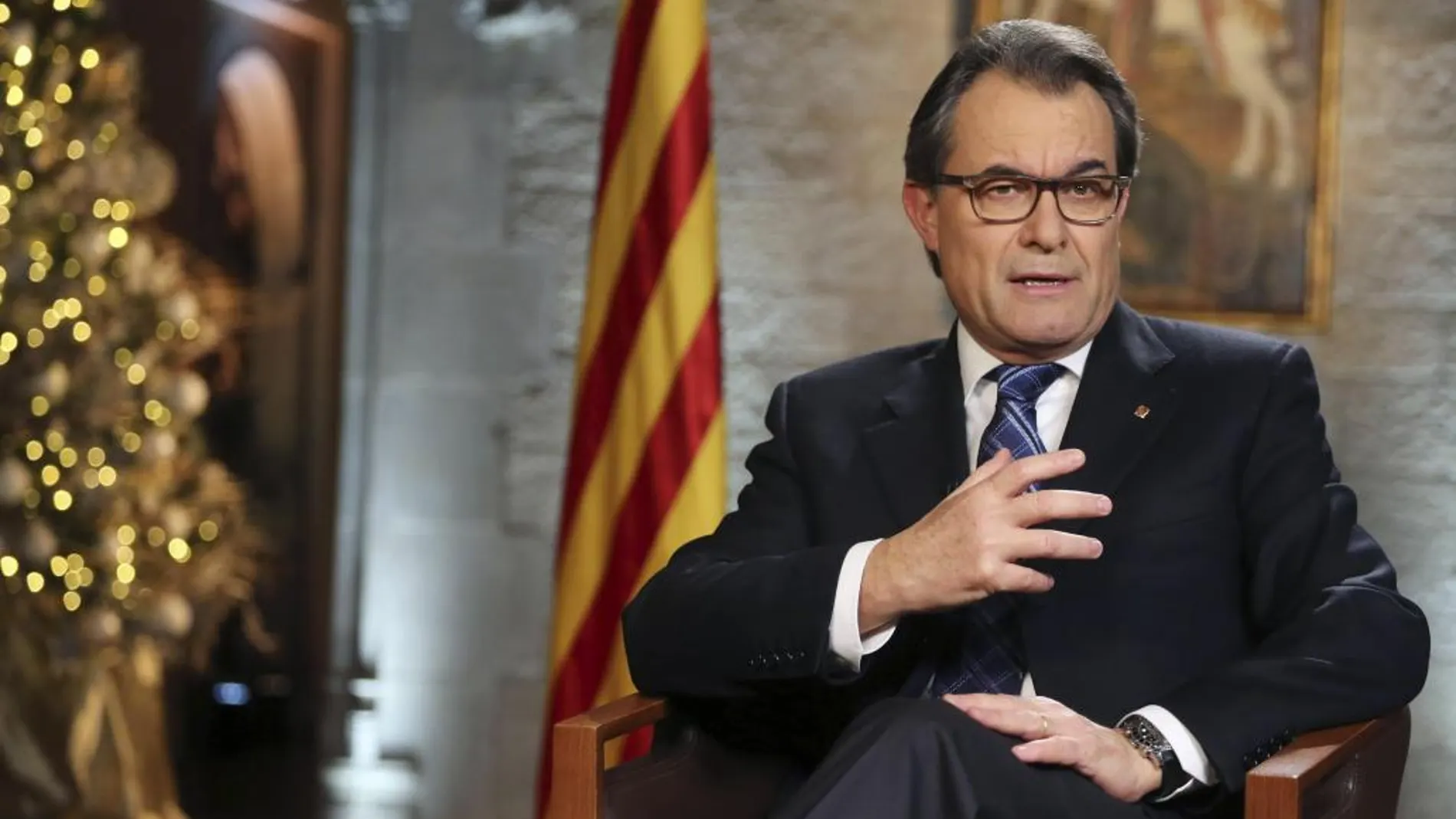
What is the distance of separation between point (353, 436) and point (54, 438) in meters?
0.90

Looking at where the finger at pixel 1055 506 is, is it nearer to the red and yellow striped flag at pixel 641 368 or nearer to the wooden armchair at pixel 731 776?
the wooden armchair at pixel 731 776

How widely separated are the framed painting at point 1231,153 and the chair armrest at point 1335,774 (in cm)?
194

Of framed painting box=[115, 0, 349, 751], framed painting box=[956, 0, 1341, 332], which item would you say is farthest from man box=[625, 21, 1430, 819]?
framed painting box=[115, 0, 349, 751]

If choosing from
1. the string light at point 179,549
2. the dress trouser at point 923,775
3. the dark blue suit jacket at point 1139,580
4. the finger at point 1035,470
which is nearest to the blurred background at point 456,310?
the string light at point 179,549

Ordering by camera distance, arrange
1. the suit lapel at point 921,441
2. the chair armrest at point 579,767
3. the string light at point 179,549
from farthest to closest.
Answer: the string light at point 179,549, the suit lapel at point 921,441, the chair armrest at point 579,767

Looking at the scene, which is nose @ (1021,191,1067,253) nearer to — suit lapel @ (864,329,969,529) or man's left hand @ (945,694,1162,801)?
suit lapel @ (864,329,969,529)

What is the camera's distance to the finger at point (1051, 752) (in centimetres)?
191

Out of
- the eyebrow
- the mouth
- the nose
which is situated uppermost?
the eyebrow

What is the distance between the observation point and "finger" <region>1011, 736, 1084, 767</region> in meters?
1.91

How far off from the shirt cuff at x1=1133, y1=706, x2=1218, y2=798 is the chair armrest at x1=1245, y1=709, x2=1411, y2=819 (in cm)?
8

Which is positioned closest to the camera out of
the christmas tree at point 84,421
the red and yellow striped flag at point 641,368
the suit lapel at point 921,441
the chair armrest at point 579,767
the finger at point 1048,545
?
the finger at point 1048,545

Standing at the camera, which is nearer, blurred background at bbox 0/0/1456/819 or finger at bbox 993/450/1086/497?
finger at bbox 993/450/1086/497

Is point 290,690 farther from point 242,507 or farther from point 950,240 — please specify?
point 950,240

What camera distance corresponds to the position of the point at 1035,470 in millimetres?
1956
